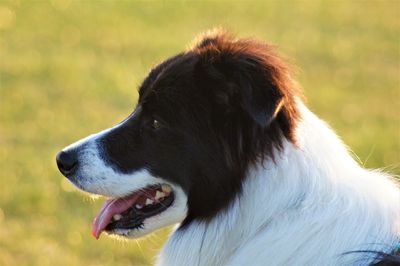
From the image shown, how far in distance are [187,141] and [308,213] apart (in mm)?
644

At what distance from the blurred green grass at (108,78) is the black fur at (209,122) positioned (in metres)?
0.44

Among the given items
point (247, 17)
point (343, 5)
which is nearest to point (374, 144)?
point (247, 17)

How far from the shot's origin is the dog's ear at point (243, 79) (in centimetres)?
342

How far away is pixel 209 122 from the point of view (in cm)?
377

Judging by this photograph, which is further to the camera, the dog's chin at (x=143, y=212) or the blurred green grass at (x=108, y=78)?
the blurred green grass at (x=108, y=78)

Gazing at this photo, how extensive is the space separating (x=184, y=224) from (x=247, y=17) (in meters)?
12.4

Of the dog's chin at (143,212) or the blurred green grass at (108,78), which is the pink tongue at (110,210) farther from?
the blurred green grass at (108,78)

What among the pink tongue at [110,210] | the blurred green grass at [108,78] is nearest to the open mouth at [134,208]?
the pink tongue at [110,210]

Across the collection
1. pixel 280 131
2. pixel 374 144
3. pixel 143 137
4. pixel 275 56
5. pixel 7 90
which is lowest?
pixel 7 90

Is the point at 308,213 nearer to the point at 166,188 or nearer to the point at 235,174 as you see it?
the point at 235,174

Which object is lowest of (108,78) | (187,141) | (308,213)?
(108,78)

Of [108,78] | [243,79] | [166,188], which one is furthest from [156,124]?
[108,78]

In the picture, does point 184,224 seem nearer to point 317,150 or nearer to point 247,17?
point 317,150

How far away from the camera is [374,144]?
352 inches
